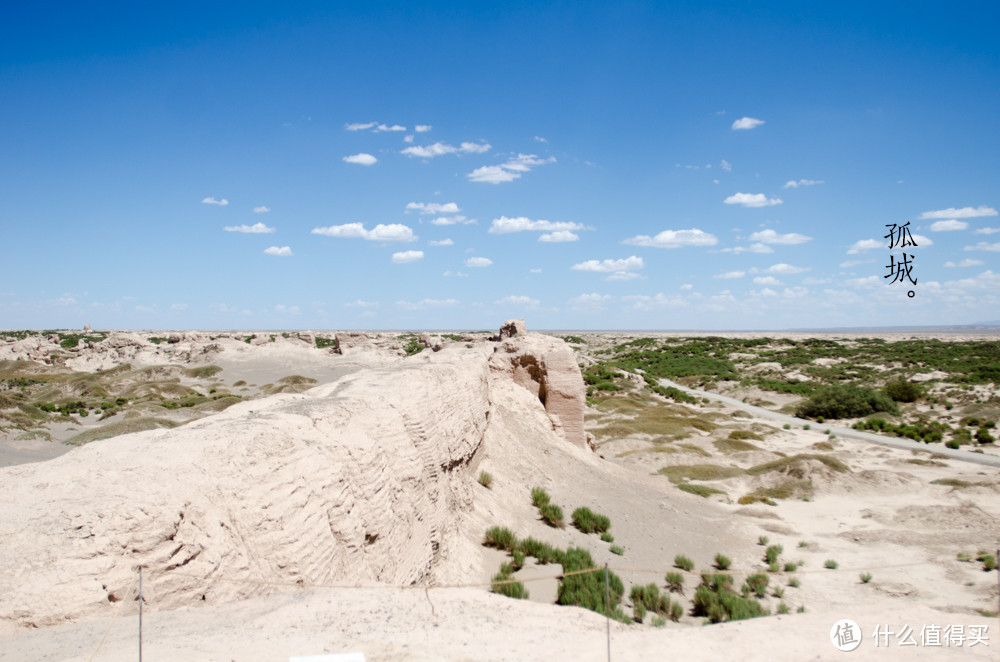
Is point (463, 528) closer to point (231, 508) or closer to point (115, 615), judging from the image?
point (231, 508)

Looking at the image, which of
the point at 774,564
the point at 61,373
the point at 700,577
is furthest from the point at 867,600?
the point at 61,373

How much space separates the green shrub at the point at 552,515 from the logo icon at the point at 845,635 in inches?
289

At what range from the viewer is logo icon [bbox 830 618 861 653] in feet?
19.3

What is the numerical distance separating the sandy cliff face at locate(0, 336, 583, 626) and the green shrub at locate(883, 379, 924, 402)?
41.5 m

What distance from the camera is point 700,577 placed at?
11906 mm

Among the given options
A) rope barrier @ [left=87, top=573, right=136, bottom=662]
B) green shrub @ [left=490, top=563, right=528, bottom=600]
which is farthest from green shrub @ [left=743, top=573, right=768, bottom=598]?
rope barrier @ [left=87, top=573, right=136, bottom=662]

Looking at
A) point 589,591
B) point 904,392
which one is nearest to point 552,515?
point 589,591

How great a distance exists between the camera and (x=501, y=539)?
11.5 metres

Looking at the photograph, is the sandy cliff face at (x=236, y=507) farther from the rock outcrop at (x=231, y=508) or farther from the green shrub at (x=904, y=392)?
the green shrub at (x=904, y=392)

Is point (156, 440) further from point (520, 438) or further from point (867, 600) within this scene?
point (867, 600)

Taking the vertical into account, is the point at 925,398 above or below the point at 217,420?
below

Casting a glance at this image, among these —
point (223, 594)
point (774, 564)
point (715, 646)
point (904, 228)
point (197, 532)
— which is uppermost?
point (904, 228)

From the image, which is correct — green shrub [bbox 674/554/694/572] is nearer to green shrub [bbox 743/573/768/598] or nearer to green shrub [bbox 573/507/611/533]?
green shrub [bbox 743/573/768/598]

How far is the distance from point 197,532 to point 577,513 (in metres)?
10.1
